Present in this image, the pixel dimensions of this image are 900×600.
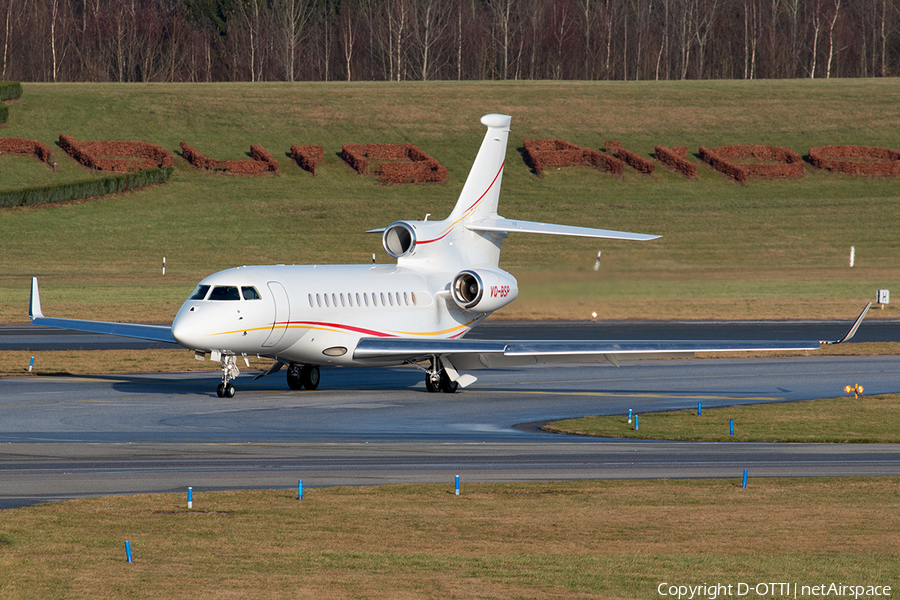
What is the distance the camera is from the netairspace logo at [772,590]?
11.4 m

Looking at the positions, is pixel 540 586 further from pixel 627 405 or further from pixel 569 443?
pixel 627 405

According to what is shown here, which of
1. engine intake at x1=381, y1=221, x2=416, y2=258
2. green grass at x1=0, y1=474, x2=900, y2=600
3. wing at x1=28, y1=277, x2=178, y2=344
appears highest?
engine intake at x1=381, y1=221, x2=416, y2=258

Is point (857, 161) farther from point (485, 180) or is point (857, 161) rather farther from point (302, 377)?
point (302, 377)

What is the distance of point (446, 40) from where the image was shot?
148750 millimetres

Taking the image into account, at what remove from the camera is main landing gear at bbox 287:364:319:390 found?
33.2 metres

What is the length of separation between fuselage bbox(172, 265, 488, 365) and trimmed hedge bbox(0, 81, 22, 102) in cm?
7409

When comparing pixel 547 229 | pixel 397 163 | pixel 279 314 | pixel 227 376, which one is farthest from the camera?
pixel 397 163

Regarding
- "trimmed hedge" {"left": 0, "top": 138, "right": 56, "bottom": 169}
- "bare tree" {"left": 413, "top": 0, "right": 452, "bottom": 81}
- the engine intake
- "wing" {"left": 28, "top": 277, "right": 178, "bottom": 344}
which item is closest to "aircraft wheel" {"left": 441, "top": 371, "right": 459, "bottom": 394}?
the engine intake

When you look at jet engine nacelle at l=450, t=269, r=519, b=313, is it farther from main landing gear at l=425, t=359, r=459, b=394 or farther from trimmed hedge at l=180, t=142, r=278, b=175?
trimmed hedge at l=180, t=142, r=278, b=175

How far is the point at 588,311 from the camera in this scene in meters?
56.1

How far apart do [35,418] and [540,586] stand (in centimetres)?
1763

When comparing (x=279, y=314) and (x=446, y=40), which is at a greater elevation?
(x=446, y=40)

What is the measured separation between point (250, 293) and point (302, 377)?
4177 millimetres

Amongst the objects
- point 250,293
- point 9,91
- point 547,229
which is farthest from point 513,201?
point 250,293
